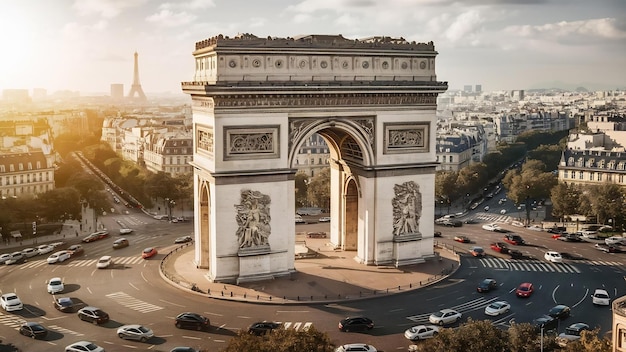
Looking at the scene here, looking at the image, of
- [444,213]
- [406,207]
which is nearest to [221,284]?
[406,207]

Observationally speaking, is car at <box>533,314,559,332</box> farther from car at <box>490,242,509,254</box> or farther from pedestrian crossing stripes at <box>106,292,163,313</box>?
pedestrian crossing stripes at <box>106,292,163,313</box>

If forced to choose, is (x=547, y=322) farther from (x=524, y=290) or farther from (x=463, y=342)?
(x=463, y=342)

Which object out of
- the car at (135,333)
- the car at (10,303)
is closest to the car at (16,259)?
the car at (10,303)

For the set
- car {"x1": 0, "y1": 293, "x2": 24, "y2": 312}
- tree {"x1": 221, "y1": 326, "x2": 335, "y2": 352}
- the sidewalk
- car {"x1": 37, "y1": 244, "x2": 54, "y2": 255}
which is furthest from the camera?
car {"x1": 37, "y1": 244, "x2": 54, "y2": 255}

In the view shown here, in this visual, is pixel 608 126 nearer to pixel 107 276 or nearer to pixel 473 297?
pixel 473 297

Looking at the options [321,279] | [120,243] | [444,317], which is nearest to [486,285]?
[444,317]

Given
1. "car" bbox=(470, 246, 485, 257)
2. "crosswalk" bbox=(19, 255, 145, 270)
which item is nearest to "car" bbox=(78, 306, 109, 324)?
"crosswalk" bbox=(19, 255, 145, 270)
